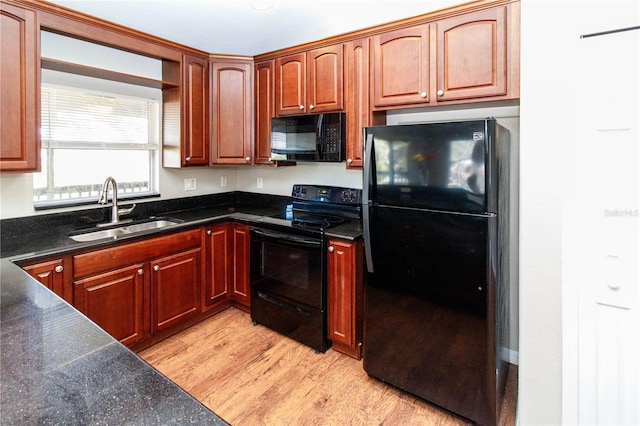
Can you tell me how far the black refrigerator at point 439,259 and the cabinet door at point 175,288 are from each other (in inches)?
56.8

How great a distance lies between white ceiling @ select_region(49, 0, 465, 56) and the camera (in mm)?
2234

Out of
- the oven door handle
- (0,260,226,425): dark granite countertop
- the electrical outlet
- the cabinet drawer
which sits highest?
the electrical outlet

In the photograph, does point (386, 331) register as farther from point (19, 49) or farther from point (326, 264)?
point (19, 49)

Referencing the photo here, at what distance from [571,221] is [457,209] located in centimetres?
47

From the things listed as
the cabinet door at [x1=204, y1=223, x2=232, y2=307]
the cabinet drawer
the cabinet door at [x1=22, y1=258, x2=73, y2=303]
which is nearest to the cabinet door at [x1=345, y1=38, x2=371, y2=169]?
Result: the cabinet door at [x1=204, y1=223, x2=232, y2=307]

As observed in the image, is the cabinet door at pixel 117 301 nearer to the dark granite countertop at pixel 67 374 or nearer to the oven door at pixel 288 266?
the dark granite countertop at pixel 67 374

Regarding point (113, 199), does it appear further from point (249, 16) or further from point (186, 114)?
point (249, 16)

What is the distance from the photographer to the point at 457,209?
1802 millimetres

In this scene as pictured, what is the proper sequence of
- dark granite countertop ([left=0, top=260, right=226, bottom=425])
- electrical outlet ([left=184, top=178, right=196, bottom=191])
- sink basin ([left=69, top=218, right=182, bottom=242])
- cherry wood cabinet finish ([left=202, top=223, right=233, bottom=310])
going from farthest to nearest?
electrical outlet ([left=184, top=178, right=196, bottom=191]), cherry wood cabinet finish ([left=202, top=223, right=233, bottom=310]), sink basin ([left=69, top=218, right=182, bottom=242]), dark granite countertop ([left=0, top=260, right=226, bottom=425])

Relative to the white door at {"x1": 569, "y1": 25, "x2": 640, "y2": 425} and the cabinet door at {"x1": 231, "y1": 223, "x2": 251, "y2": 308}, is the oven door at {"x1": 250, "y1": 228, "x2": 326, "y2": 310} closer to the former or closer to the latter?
the cabinet door at {"x1": 231, "y1": 223, "x2": 251, "y2": 308}

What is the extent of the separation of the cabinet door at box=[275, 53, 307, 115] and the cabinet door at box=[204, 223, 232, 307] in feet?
3.66

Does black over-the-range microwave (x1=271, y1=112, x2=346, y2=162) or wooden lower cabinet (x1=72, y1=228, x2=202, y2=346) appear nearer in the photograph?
wooden lower cabinet (x1=72, y1=228, x2=202, y2=346)

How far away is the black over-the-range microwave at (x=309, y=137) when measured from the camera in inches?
102

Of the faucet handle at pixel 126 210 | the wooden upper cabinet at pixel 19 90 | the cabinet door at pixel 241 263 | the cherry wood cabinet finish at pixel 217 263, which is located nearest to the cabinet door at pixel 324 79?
the cabinet door at pixel 241 263
